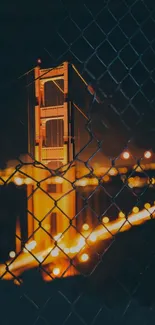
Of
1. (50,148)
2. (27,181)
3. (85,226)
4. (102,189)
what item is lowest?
(102,189)

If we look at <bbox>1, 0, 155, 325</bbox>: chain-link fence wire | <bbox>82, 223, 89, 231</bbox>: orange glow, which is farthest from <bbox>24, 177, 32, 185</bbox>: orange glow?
<bbox>82, 223, 89, 231</bbox>: orange glow

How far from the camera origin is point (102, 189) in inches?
89.5

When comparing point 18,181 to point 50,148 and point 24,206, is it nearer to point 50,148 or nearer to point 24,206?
point 24,206

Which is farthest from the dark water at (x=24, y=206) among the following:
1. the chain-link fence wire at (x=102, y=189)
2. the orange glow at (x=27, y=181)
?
the orange glow at (x=27, y=181)

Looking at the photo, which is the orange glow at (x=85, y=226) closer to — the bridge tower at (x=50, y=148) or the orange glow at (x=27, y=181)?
the bridge tower at (x=50, y=148)

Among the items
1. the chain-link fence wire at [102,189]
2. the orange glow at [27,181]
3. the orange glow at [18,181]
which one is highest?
the orange glow at [18,181]

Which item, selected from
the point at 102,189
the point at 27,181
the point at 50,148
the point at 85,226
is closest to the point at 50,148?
the point at 50,148

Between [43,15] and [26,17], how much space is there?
263 mm

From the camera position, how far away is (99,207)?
3.95 m

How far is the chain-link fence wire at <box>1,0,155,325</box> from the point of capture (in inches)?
39.6

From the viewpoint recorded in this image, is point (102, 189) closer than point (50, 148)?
Yes

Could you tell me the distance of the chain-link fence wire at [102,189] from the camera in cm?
100

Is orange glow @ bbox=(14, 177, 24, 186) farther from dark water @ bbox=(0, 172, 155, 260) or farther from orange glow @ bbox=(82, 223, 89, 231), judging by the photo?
orange glow @ bbox=(82, 223, 89, 231)

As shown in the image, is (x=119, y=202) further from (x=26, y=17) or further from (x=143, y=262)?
(x=26, y=17)
